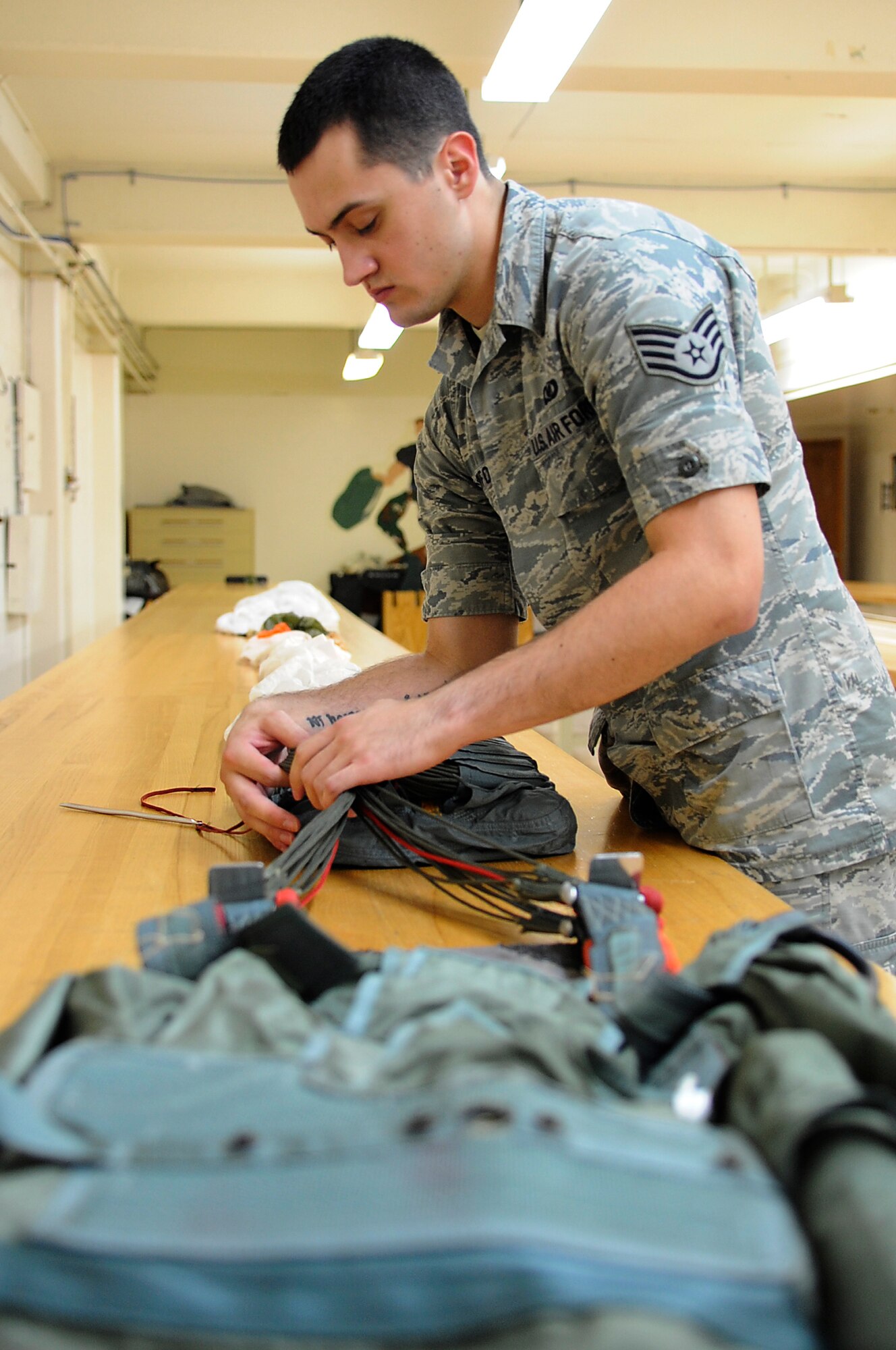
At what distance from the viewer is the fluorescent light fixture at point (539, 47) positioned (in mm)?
2920

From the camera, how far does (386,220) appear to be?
1301mm

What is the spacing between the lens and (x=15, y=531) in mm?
6105

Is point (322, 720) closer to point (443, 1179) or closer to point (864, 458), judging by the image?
point (443, 1179)

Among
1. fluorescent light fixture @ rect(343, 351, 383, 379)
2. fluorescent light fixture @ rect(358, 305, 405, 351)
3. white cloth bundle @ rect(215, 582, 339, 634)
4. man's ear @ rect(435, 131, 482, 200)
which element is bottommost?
white cloth bundle @ rect(215, 582, 339, 634)

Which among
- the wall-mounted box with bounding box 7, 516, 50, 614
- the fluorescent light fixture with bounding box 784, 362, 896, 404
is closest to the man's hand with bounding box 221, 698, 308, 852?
the wall-mounted box with bounding box 7, 516, 50, 614

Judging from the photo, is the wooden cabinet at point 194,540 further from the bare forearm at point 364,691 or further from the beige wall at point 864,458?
the bare forearm at point 364,691

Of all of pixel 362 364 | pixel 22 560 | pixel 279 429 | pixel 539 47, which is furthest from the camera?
pixel 279 429

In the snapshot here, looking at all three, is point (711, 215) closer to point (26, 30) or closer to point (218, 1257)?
point (26, 30)

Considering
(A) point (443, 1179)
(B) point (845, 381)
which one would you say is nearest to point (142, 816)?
(A) point (443, 1179)

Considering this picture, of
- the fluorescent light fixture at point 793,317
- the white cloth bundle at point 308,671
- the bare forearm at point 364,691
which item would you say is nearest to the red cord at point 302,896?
the bare forearm at point 364,691

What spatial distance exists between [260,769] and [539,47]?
2747 millimetres

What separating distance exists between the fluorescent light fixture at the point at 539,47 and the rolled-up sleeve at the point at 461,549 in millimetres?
1962

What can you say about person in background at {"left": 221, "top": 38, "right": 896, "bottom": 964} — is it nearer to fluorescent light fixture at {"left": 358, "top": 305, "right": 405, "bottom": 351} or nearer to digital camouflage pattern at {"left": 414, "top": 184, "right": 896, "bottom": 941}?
digital camouflage pattern at {"left": 414, "top": 184, "right": 896, "bottom": 941}

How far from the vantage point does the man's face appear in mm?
1269
